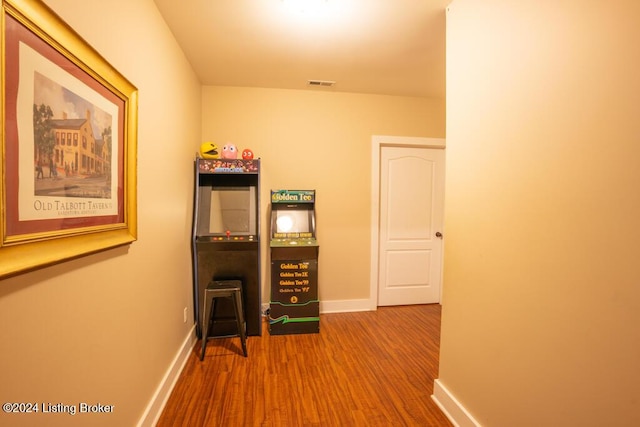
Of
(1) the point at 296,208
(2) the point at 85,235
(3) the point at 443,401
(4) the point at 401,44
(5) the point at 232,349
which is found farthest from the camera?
(1) the point at 296,208

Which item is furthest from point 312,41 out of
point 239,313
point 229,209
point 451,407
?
point 451,407

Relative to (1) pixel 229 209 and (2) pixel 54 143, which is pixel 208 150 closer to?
(1) pixel 229 209

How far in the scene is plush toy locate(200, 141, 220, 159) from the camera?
267 centimetres

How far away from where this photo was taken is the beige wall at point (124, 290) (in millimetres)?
836

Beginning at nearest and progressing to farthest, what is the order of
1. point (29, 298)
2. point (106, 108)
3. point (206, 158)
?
point (29, 298) → point (106, 108) → point (206, 158)

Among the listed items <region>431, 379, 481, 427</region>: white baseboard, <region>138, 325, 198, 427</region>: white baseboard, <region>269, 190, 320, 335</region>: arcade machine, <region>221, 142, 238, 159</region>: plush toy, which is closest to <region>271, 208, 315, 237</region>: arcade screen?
<region>269, 190, 320, 335</region>: arcade machine

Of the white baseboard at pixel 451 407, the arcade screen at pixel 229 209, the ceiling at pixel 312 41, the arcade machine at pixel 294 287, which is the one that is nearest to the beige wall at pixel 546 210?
the white baseboard at pixel 451 407

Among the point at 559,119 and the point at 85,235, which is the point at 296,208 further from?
the point at 559,119

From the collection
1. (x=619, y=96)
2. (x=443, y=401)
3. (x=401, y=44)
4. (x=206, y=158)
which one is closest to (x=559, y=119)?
(x=619, y=96)

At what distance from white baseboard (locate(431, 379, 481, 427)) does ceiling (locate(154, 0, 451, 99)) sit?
96.0 inches

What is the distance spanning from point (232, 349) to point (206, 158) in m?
1.78

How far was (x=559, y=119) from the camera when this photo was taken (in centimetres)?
104

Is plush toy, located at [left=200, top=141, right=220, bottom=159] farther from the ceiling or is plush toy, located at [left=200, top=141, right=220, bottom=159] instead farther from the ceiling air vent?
the ceiling air vent

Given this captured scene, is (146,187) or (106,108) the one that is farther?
(146,187)
